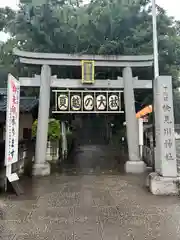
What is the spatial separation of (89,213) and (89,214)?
2.6 inches

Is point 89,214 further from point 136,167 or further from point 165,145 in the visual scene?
point 136,167

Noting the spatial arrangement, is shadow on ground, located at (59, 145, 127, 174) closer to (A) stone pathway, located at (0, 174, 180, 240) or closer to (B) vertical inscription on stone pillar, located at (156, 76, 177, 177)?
(A) stone pathway, located at (0, 174, 180, 240)

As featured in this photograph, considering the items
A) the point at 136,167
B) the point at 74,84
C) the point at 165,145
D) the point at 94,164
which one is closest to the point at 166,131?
the point at 165,145

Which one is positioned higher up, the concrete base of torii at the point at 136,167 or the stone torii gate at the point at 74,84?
the stone torii gate at the point at 74,84

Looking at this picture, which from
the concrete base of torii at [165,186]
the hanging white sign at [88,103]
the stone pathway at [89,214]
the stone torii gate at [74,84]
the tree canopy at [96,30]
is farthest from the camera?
the tree canopy at [96,30]

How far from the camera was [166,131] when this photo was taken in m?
7.21

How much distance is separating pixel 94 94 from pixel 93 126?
86.5 ft

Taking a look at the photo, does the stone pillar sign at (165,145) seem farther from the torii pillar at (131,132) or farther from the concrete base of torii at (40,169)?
the concrete base of torii at (40,169)

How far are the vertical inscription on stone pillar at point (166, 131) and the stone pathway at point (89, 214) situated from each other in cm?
99

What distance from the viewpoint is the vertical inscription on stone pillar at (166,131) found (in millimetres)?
7000

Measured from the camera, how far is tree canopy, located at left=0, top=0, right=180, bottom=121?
13.1 m

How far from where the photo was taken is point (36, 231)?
4352 millimetres

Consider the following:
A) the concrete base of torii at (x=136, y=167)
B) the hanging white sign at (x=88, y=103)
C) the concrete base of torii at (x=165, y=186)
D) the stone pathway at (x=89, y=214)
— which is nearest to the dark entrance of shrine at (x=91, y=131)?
the concrete base of torii at (x=136, y=167)

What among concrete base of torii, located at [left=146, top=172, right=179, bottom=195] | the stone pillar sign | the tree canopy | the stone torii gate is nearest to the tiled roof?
the stone torii gate
